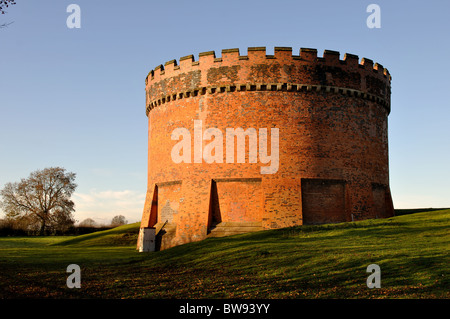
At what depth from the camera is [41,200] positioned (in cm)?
5144

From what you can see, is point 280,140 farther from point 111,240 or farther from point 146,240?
point 111,240

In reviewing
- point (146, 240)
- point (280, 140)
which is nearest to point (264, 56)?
point (280, 140)

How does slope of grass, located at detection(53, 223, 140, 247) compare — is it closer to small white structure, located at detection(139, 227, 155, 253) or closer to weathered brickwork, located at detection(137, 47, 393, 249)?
weathered brickwork, located at detection(137, 47, 393, 249)

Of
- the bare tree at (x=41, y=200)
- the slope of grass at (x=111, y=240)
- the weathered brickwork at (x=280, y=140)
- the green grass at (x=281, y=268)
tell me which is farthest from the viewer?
the bare tree at (x=41, y=200)

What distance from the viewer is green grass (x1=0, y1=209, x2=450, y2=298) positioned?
30.2 feet

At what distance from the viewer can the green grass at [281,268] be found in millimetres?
9219

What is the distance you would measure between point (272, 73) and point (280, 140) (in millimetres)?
3494

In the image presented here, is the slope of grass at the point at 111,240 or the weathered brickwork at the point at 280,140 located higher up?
the weathered brickwork at the point at 280,140

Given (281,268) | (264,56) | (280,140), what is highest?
(264,56)

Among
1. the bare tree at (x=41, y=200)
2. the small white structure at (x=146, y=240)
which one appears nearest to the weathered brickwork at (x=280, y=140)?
the small white structure at (x=146, y=240)

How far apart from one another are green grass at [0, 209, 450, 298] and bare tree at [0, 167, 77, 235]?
121ft

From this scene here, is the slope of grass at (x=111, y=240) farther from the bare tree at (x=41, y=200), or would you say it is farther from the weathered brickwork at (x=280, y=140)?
the bare tree at (x=41, y=200)

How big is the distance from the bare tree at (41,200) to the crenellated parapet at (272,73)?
33352 millimetres

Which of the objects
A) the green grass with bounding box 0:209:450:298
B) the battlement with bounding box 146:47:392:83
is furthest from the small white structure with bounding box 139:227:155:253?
the battlement with bounding box 146:47:392:83
